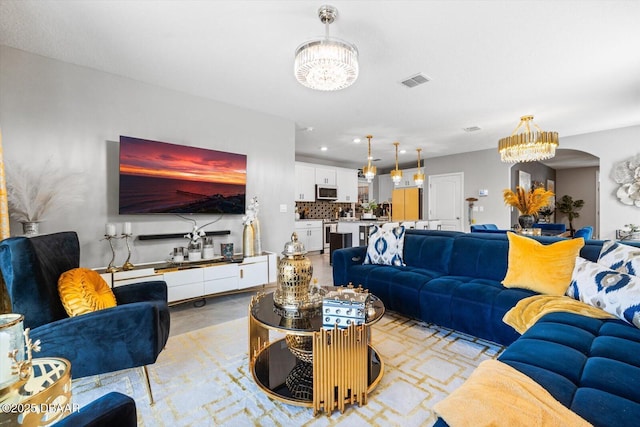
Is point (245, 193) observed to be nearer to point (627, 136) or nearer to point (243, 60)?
point (243, 60)

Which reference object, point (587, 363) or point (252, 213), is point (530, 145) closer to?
point (587, 363)

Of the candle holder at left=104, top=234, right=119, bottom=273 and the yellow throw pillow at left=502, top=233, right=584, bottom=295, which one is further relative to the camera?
the candle holder at left=104, top=234, right=119, bottom=273

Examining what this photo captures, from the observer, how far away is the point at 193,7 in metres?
2.05

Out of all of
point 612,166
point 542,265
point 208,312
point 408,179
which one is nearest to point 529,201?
point 542,265

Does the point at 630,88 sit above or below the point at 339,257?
above

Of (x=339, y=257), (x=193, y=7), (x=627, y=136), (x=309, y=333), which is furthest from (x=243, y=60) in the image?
(x=627, y=136)

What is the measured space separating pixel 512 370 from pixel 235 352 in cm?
188

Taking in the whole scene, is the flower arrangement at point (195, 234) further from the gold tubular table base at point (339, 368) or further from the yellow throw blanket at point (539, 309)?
the yellow throw blanket at point (539, 309)

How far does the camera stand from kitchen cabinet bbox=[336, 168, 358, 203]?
811 centimetres

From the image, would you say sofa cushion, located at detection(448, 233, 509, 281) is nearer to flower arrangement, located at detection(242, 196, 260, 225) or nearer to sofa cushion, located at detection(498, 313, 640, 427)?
sofa cushion, located at detection(498, 313, 640, 427)

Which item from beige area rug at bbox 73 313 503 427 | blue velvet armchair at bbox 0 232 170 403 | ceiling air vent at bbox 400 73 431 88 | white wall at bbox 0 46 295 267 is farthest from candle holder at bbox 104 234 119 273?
ceiling air vent at bbox 400 73 431 88

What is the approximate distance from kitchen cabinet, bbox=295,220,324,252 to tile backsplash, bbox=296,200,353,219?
2.12 feet

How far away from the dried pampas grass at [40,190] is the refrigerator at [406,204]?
7631 millimetres

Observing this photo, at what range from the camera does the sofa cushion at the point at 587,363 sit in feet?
2.98
